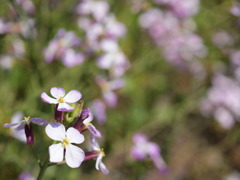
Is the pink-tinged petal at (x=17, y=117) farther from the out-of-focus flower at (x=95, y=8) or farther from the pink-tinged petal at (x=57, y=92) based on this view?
the out-of-focus flower at (x=95, y=8)

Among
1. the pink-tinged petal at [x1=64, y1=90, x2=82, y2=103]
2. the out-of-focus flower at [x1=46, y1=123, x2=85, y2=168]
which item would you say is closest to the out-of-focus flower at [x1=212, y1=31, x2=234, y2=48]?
the pink-tinged petal at [x1=64, y1=90, x2=82, y2=103]

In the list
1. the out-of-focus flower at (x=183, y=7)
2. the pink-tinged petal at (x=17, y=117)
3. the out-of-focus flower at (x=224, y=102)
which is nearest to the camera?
the pink-tinged petal at (x=17, y=117)

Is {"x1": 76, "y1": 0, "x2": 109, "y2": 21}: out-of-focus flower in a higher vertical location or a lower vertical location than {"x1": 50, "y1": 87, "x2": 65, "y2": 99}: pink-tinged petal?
lower

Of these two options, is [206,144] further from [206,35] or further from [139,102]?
[206,35]

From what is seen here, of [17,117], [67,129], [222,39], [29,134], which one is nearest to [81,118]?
[67,129]

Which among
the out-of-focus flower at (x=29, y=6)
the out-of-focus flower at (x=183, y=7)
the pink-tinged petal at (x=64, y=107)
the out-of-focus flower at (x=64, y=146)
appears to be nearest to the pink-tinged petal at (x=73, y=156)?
the out-of-focus flower at (x=64, y=146)

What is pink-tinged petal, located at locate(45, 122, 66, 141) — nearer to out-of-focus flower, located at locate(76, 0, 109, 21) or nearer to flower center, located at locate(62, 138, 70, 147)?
flower center, located at locate(62, 138, 70, 147)

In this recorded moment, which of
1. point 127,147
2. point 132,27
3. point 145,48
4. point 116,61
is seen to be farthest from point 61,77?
point 132,27
